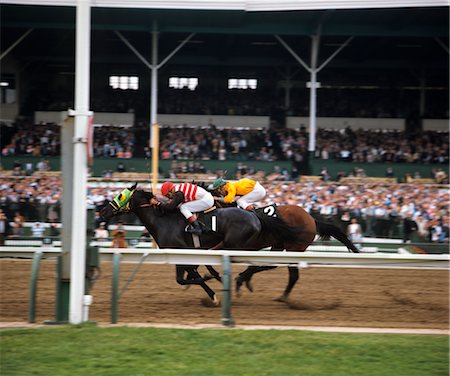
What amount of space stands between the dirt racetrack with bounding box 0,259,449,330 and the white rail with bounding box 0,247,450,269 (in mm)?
653

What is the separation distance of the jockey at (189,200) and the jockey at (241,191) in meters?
0.53

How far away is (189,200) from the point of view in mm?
9523

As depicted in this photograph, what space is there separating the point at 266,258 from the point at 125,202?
2539mm

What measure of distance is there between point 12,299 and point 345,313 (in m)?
4.20

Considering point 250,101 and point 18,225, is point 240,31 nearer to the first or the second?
point 250,101

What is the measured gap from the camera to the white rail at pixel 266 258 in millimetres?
7922

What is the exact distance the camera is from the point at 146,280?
36.2 feet

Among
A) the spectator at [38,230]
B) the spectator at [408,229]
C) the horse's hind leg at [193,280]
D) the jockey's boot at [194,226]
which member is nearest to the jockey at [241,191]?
the jockey's boot at [194,226]

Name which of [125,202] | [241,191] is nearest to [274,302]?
[241,191]

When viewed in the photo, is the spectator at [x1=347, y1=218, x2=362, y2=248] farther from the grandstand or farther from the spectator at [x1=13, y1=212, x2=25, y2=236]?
the spectator at [x1=13, y1=212, x2=25, y2=236]

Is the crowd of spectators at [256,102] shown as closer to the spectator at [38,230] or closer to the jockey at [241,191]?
the spectator at [38,230]

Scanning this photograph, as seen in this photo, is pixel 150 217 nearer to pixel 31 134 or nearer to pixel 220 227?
pixel 220 227

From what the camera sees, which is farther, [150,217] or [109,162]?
[109,162]

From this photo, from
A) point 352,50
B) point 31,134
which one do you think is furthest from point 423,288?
point 352,50
